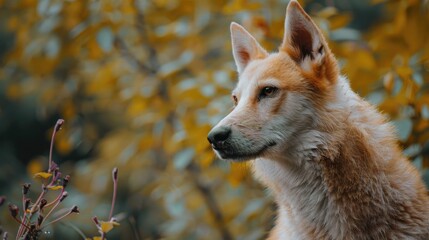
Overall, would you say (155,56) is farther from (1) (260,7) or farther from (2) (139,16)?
(1) (260,7)

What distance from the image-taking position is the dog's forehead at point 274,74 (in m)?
3.60

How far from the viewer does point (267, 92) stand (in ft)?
11.8

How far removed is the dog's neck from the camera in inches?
132

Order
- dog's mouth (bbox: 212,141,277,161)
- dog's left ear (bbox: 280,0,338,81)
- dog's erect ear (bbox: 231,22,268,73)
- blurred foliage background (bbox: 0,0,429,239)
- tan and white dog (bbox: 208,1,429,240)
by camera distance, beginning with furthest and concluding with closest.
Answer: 1. blurred foliage background (bbox: 0,0,429,239)
2. dog's erect ear (bbox: 231,22,268,73)
3. dog's left ear (bbox: 280,0,338,81)
4. dog's mouth (bbox: 212,141,277,161)
5. tan and white dog (bbox: 208,1,429,240)

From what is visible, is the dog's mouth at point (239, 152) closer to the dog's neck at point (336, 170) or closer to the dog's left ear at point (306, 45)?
the dog's neck at point (336, 170)

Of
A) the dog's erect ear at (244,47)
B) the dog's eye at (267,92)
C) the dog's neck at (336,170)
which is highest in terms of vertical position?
the dog's erect ear at (244,47)

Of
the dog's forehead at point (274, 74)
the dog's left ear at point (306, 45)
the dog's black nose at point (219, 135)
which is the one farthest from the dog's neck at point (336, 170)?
the dog's black nose at point (219, 135)

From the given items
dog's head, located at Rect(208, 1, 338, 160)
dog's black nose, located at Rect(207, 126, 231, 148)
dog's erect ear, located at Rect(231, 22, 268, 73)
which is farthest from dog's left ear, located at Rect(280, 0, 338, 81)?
dog's black nose, located at Rect(207, 126, 231, 148)

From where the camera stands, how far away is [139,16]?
619cm

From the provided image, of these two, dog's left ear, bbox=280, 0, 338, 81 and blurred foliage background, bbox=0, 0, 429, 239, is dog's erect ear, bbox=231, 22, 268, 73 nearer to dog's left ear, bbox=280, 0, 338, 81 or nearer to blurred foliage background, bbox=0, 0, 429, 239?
dog's left ear, bbox=280, 0, 338, 81

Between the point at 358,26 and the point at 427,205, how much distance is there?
38.4ft

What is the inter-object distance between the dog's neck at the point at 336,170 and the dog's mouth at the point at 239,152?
0.14 m

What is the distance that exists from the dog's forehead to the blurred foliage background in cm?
76

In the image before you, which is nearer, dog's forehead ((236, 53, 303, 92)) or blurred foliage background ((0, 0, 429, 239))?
dog's forehead ((236, 53, 303, 92))
